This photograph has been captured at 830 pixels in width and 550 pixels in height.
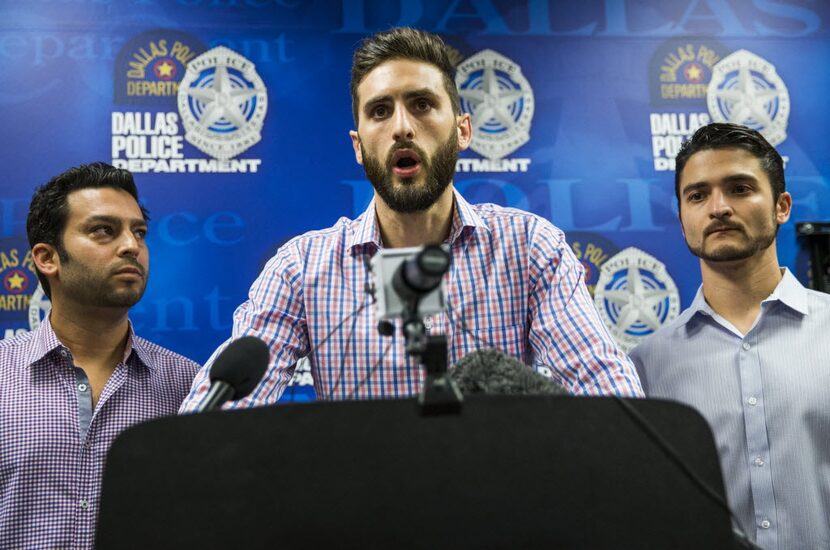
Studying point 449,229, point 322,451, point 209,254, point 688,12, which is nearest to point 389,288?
point 322,451

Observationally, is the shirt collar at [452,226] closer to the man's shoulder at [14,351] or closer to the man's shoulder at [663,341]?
the man's shoulder at [663,341]

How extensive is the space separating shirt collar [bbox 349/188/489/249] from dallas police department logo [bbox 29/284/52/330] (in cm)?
143

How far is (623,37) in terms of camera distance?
2943 mm

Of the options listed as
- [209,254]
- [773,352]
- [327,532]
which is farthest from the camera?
[209,254]

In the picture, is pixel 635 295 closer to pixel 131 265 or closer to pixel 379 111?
pixel 379 111

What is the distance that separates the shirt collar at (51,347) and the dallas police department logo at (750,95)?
89.2 inches

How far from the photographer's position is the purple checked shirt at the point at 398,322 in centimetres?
151

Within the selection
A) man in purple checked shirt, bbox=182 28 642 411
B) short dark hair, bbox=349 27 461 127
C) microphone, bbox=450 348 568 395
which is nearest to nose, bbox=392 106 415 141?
man in purple checked shirt, bbox=182 28 642 411

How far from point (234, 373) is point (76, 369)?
4.43 ft

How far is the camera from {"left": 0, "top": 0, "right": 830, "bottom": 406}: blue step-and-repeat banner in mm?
2615

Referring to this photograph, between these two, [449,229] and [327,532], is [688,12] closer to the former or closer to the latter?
[449,229]

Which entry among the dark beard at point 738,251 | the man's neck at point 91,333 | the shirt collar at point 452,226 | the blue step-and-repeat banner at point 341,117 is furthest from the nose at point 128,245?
the dark beard at point 738,251

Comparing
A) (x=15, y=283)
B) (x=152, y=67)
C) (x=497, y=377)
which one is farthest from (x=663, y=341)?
(x=15, y=283)

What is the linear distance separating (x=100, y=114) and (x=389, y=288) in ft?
7.68
